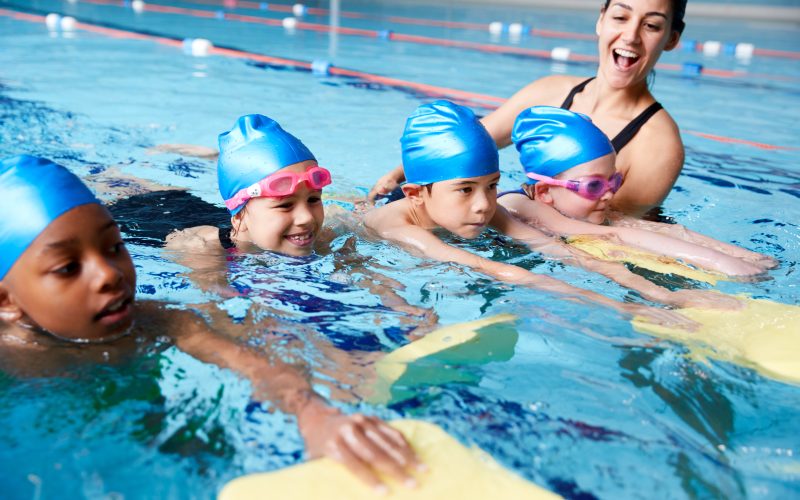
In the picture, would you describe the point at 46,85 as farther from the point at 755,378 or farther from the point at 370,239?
the point at 755,378

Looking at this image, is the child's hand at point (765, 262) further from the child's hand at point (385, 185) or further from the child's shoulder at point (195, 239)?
the child's shoulder at point (195, 239)

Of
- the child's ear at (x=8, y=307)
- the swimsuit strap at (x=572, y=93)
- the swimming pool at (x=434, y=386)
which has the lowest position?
the swimming pool at (x=434, y=386)

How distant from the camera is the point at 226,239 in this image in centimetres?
361

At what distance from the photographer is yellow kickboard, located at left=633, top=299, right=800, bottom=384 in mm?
2559

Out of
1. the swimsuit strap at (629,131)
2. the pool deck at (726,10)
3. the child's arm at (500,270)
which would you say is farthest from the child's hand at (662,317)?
the pool deck at (726,10)

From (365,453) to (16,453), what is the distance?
0.94 m

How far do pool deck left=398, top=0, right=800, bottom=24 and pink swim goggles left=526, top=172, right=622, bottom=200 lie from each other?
731 inches

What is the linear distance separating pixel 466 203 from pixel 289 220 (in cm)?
87

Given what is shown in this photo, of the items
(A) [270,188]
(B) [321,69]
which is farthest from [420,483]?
(B) [321,69]

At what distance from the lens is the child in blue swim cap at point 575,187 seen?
3882mm

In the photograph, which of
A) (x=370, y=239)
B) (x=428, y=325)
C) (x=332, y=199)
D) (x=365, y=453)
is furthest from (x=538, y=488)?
(x=332, y=199)

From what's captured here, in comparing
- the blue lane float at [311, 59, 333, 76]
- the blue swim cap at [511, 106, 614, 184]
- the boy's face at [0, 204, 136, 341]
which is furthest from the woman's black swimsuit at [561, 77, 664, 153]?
the blue lane float at [311, 59, 333, 76]

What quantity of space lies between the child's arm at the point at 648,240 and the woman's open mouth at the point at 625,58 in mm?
977

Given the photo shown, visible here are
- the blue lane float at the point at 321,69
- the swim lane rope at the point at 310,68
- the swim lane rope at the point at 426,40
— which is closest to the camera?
the swim lane rope at the point at 310,68
